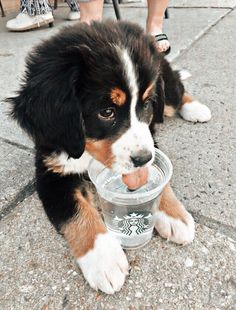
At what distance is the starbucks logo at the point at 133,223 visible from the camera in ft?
5.95

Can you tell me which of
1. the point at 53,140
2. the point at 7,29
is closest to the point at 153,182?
the point at 53,140

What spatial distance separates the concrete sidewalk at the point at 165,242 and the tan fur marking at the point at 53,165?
0.81 feet

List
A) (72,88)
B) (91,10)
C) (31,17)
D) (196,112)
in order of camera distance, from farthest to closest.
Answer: (31,17) → (91,10) → (196,112) → (72,88)

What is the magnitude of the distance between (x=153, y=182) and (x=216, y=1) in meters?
4.67

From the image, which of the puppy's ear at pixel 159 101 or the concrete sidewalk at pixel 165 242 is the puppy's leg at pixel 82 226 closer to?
the concrete sidewalk at pixel 165 242

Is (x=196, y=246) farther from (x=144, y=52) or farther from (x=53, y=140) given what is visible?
(x=144, y=52)

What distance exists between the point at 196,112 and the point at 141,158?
1235 mm

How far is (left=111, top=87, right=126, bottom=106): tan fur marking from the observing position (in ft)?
5.51

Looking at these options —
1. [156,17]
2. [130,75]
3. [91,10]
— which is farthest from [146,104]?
[156,17]

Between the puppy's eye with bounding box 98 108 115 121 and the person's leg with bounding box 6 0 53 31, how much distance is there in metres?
3.48

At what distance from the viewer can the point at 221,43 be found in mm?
4188

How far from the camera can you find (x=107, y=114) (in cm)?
173

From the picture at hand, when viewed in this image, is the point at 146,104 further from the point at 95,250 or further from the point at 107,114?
the point at 95,250

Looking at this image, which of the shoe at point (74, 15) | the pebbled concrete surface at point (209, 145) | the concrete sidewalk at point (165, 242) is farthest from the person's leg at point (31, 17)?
the pebbled concrete surface at point (209, 145)
